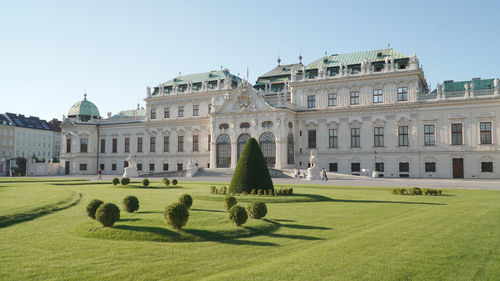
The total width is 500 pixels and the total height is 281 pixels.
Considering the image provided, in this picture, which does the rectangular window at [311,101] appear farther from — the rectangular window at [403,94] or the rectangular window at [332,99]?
the rectangular window at [403,94]

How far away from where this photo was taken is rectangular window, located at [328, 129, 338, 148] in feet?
193

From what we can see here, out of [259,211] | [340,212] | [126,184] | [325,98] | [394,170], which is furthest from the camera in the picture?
[325,98]

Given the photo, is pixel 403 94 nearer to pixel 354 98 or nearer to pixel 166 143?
pixel 354 98

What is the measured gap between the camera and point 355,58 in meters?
60.5

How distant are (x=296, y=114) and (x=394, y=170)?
1628 cm

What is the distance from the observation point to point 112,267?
9.11 metres

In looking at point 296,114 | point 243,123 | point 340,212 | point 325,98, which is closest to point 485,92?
point 325,98

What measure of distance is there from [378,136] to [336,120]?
629 centimetres

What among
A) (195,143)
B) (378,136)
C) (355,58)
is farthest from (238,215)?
(195,143)

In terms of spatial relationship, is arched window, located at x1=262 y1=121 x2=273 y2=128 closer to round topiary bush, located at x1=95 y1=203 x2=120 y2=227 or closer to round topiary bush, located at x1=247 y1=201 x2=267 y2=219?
round topiary bush, located at x1=247 y1=201 x2=267 y2=219

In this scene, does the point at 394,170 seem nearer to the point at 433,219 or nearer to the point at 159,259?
the point at 433,219

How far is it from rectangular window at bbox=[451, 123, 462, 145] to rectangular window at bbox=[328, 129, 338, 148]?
15093 millimetres

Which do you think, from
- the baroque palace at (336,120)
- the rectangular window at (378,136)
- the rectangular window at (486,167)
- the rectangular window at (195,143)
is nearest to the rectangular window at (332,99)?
the baroque palace at (336,120)

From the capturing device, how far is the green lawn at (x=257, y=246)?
28.8ft
